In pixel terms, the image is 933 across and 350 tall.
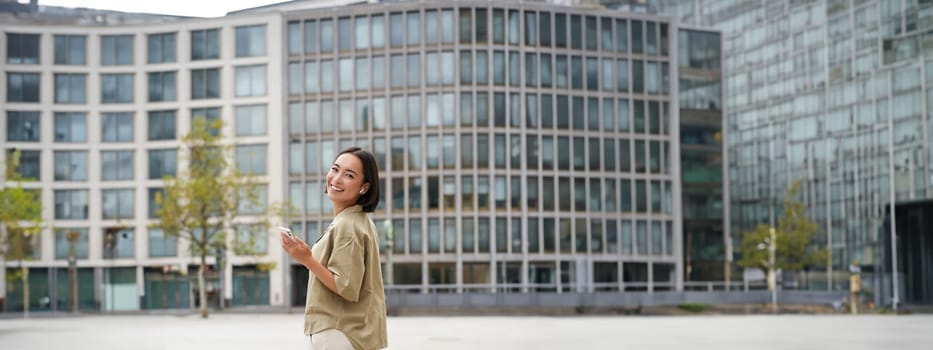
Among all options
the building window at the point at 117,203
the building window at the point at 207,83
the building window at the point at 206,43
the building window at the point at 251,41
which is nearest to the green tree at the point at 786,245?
the building window at the point at 251,41

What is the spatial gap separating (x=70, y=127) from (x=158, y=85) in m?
6.94

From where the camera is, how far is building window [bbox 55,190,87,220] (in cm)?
9625

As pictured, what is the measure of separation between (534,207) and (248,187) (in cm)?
3056

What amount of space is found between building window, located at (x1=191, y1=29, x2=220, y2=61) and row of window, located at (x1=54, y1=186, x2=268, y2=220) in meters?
10.2

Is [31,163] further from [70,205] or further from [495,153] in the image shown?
[495,153]

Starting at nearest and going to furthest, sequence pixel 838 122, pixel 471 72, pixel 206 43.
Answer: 1. pixel 471 72
2. pixel 206 43
3. pixel 838 122

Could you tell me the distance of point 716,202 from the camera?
4013 inches

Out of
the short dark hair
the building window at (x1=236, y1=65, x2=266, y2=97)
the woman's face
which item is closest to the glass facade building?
the building window at (x1=236, y1=65, x2=266, y2=97)

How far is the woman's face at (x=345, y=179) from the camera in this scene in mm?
6141

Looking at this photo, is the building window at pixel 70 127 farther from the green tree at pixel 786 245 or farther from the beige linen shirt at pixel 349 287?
the beige linen shirt at pixel 349 287

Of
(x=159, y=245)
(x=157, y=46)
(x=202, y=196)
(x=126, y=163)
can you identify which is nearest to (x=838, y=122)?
(x=157, y=46)

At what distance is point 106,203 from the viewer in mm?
96625

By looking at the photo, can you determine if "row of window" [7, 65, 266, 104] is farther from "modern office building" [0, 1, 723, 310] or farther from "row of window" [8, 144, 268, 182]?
"row of window" [8, 144, 268, 182]

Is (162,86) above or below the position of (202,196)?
above
